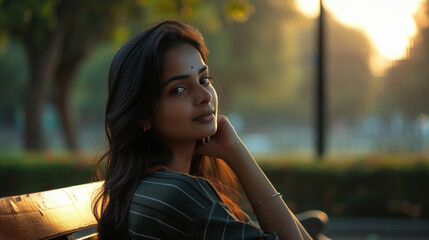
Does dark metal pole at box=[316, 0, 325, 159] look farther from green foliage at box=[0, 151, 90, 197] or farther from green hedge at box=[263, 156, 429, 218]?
green foliage at box=[0, 151, 90, 197]

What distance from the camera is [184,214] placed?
64.7 inches

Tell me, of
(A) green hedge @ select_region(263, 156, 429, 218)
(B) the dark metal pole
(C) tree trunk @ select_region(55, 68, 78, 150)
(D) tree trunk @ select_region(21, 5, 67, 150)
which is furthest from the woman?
(C) tree trunk @ select_region(55, 68, 78, 150)

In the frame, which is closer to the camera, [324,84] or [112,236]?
[112,236]

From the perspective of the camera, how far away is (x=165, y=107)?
1881mm

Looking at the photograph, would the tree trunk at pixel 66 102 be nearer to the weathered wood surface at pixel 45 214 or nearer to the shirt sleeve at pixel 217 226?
the weathered wood surface at pixel 45 214

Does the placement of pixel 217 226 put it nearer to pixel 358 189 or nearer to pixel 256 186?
pixel 256 186

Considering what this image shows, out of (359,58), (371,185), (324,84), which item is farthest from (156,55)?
(359,58)

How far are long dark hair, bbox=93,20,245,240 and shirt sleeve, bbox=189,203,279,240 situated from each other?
0.74 ft

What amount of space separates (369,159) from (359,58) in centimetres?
464

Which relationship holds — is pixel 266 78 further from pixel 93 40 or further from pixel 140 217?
pixel 140 217

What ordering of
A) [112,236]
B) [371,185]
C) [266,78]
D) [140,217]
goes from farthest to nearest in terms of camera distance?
[266,78]
[371,185]
[112,236]
[140,217]

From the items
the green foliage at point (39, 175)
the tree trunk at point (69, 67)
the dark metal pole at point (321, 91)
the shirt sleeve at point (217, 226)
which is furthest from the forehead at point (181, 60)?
the tree trunk at point (69, 67)

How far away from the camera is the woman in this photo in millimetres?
1663

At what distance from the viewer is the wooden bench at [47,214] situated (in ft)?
5.28
